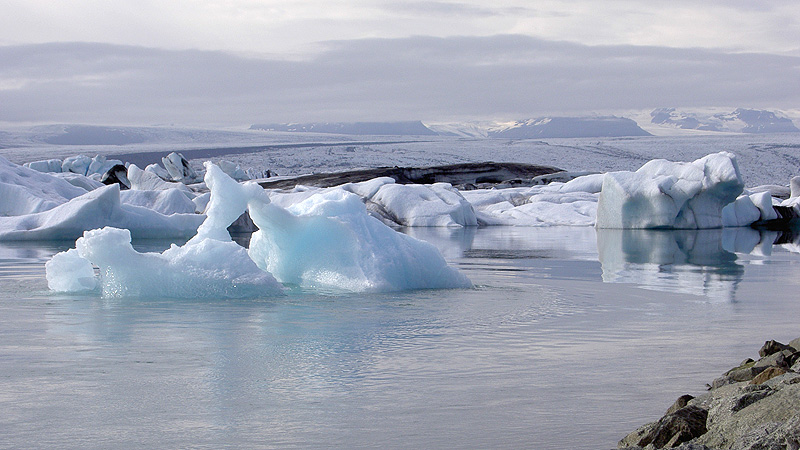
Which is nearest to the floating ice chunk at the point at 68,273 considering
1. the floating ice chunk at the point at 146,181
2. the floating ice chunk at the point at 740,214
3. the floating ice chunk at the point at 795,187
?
the floating ice chunk at the point at 740,214

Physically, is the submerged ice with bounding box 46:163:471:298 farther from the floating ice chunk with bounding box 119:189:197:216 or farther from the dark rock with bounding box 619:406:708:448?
the floating ice chunk with bounding box 119:189:197:216

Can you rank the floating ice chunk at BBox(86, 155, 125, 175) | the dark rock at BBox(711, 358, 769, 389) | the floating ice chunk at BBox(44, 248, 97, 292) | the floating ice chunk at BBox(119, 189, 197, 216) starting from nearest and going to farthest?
the dark rock at BBox(711, 358, 769, 389) → the floating ice chunk at BBox(44, 248, 97, 292) → the floating ice chunk at BBox(119, 189, 197, 216) → the floating ice chunk at BBox(86, 155, 125, 175)

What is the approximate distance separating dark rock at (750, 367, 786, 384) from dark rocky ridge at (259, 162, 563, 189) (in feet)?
69.8

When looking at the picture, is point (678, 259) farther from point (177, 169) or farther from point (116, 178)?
point (177, 169)

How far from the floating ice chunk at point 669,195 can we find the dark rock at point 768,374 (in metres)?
12.7

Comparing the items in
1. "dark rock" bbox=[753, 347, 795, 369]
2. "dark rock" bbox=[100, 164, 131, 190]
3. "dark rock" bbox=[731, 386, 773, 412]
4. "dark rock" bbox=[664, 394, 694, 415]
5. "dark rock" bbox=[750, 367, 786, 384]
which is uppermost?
"dark rock" bbox=[731, 386, 773, 412]

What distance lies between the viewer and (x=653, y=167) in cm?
1630

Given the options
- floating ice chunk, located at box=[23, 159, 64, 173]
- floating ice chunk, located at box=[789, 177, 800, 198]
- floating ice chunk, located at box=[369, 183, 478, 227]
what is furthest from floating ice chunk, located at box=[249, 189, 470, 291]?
floating ice chunk, located at box=[23, 159, 64, 173]

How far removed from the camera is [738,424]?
2523 mm

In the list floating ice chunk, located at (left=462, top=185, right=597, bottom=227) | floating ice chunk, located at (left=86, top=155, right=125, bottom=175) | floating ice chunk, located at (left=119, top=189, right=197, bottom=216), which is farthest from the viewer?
floating ice chunk, located at (left=86, top=155, right=125, bottom=175)

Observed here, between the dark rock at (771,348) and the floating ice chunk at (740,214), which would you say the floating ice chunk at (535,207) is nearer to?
the floating ice chunk at (740,214)

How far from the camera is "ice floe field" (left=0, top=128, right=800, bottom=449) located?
3008mm

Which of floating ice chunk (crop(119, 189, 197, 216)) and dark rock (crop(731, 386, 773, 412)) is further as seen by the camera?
floating ice chunk (crop(119, 189, 197, 216))

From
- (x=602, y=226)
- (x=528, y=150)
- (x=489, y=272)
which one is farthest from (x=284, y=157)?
(x=489, y=272)
